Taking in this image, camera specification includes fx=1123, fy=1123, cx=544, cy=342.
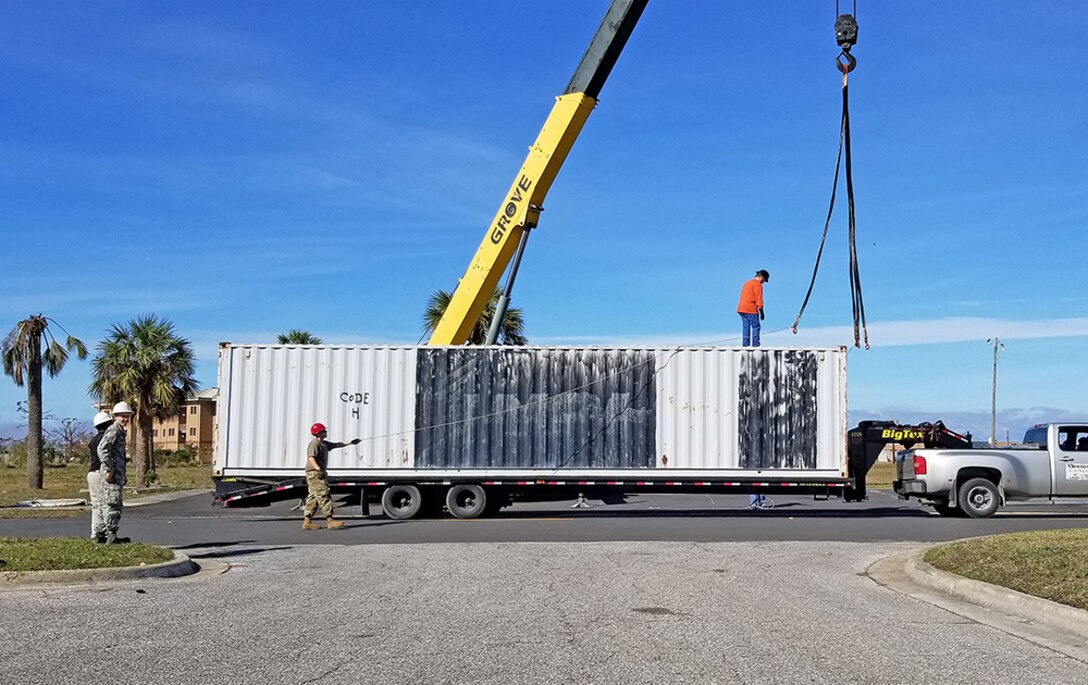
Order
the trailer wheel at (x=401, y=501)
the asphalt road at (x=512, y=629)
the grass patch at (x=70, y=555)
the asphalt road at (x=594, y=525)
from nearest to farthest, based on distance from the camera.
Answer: the asphalt road at (x=512, y=629), the grass patch at (x=70, y=555), the asphalt road at (x=594, y=525), the trailer wheel at (x=401, y=501)

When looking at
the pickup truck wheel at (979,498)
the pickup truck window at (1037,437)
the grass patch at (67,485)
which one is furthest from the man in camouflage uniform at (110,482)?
the pickup truck window at (1037,437)

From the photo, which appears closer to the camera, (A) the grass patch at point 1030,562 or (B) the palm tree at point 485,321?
(A) the grass patch at point 1030,562

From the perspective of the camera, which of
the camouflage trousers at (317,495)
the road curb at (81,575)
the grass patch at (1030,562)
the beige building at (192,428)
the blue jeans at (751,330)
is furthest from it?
the beige building at (192,428)

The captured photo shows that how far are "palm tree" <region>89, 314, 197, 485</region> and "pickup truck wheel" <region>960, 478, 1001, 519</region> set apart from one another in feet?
84.1

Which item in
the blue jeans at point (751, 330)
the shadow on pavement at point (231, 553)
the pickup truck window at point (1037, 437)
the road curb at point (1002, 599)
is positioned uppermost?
the blue jeans at point (751, 330)

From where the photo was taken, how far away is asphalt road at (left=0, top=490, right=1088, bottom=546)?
16.1 meters

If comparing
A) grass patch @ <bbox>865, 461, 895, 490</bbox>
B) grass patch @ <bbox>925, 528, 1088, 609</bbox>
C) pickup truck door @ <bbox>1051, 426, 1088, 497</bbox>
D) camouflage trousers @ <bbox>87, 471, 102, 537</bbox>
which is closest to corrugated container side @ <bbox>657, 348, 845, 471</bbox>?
pickup truck door @ <bbox>1051, 426, 1088, 497</bbox>

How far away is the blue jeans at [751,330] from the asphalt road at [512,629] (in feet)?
29.7

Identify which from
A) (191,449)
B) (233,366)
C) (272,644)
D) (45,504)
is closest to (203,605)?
(272,644)

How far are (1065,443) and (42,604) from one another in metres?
17.1

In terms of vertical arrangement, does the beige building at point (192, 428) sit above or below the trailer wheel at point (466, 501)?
above

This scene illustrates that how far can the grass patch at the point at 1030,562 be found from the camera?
9.23 metres

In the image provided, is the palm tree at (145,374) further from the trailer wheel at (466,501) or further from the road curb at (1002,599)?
the road curb at (1002,599)

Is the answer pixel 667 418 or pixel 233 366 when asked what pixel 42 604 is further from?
pixel 667 418
